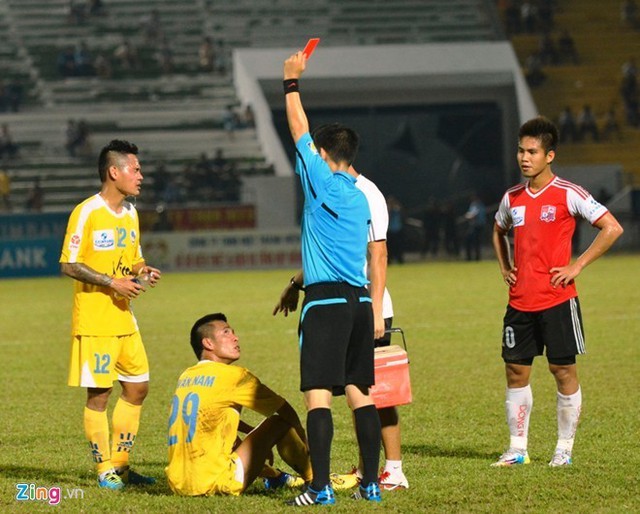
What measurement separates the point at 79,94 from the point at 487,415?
38.6 metres

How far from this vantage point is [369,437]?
6.78 m

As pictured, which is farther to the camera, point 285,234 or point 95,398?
point 285,234

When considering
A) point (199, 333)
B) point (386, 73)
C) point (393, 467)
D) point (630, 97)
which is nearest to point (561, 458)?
point (393, 467)

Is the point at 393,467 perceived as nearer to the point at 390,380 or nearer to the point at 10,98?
the point at 390,380

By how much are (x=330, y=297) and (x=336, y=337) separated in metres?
0.21

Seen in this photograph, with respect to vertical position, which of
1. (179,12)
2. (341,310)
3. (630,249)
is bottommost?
(630,249)

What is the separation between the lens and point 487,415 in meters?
10.3

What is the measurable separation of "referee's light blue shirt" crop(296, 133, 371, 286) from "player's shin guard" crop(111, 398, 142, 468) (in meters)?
1.64

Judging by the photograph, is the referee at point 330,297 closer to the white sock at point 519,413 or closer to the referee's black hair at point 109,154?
the referee's black hair at point 109,154

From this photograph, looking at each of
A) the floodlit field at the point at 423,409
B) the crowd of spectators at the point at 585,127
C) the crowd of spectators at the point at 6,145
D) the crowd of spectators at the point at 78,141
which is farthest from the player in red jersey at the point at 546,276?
the crowd of spectators at the point at 585,127

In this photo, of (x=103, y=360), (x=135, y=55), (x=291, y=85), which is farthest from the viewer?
(x=135, y=55)

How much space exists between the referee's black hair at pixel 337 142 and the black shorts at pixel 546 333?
1.82m

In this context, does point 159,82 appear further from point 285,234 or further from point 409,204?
point 285,234

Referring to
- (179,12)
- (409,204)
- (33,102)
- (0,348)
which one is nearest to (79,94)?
(33,102)
